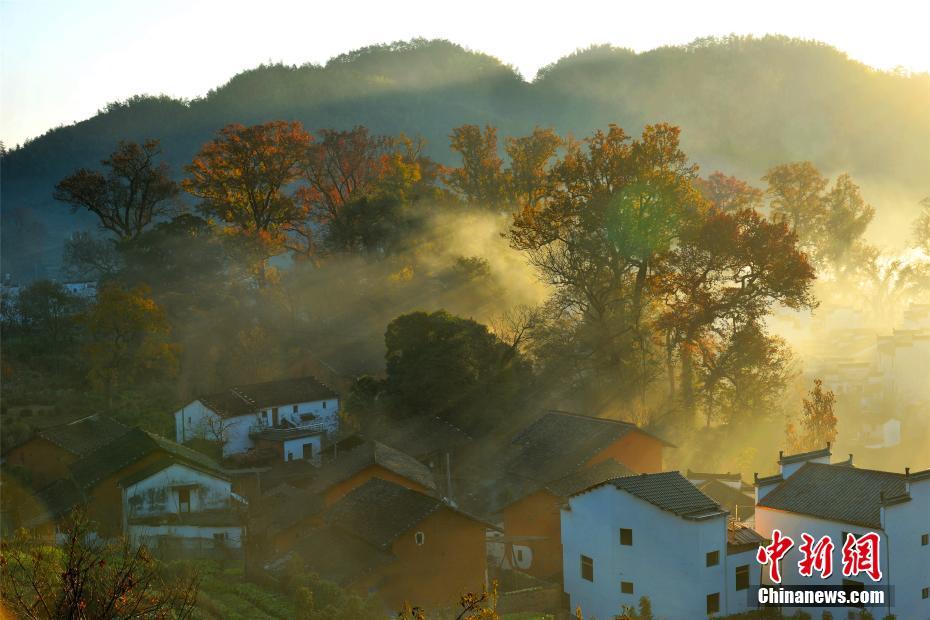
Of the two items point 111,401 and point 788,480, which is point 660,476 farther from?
point 111,401

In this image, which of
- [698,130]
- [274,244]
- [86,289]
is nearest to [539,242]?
[274,244]

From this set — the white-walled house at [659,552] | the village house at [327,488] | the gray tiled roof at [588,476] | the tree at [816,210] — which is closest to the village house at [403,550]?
the village house at [327,488]

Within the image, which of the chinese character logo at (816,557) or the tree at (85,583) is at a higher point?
the tree at (85,583)

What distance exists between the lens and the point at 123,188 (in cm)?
3772

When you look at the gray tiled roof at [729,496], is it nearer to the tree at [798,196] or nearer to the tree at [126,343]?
the tree at [126,343]

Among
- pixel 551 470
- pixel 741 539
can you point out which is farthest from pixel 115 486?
pixel 741 539

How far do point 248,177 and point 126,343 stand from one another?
8673 mm

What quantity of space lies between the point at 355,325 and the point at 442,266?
13.9ft

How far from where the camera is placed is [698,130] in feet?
301

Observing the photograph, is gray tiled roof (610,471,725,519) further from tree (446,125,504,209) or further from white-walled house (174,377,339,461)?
tree (446,125,504,209)

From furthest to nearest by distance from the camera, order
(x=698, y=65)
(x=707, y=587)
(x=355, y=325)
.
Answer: (x=698, y=65)
(x=355, y=325)
(x=707, y=587)

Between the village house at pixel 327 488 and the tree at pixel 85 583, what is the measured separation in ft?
12.1

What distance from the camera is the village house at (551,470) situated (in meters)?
22.8

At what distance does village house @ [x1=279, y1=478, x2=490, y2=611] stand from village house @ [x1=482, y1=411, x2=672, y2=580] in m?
2.26
